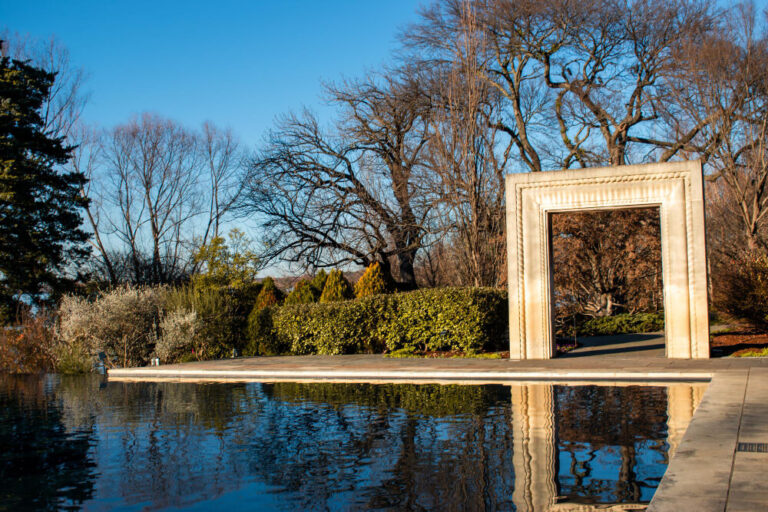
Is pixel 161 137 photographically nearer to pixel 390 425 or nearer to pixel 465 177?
pixel 465 177

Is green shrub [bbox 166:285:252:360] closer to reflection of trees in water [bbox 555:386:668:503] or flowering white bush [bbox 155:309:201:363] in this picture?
flowering white bush [bbox 155:309:201:363]

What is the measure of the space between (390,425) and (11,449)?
163 inches

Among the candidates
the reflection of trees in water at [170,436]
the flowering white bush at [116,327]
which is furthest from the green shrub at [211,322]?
the reflection of trees in water at [170,436]

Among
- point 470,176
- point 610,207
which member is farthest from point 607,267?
point 610,207

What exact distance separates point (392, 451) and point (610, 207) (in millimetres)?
9396

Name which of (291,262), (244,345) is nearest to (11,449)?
(244,345)

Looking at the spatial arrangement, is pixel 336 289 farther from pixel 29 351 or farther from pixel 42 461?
pixel 42 461

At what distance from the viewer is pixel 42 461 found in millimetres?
6430

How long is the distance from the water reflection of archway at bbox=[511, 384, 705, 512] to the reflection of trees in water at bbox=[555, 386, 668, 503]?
0.05m

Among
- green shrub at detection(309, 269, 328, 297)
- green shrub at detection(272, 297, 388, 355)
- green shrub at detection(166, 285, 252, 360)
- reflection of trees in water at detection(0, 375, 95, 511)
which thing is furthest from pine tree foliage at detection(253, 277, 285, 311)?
reflection of trees in water at detection(0, 375, 95, 511)

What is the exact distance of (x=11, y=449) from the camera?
711 cm

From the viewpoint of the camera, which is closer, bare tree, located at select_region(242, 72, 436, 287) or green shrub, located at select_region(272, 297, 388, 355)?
green shrub, located at select_region(272, 297, 388, 355)

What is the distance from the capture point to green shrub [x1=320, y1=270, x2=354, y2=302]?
21250 millimetres

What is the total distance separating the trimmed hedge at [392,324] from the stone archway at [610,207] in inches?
69.4
